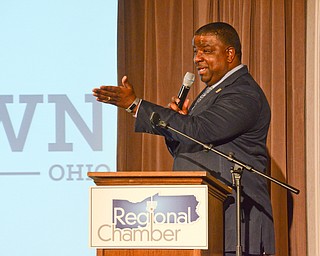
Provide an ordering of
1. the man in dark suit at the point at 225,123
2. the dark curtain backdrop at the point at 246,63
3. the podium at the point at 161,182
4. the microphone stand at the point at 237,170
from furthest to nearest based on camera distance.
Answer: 1. the dark curtain backdrop at the point at 246,63
2. the man in dark suit at the point at 225,123
3. the microphone stand at the point at 237,170
4. the podium at the point at 161,182

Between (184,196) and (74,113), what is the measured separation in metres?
2.45

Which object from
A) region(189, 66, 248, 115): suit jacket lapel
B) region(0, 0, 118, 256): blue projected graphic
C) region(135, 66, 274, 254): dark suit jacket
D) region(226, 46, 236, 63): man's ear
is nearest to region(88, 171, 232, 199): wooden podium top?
region(135, 66, 274, 254): dark suit jacket

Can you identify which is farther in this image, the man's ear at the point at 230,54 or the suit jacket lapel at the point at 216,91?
the man's ear at the point at 230,54

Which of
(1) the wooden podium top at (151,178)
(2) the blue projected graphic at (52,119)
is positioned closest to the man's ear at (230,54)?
(1) the wooden podium top at (151,178)

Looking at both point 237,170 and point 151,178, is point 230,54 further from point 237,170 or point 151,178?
point 151,178

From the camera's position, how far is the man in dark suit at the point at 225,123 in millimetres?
3602

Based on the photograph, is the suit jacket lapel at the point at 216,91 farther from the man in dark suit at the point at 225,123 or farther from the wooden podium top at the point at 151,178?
the wooden podium top at the point at 151,178

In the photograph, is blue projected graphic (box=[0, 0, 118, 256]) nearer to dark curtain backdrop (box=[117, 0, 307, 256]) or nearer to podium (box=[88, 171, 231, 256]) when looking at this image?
dark curtain backdrop (box=[117, 0, 307, 256])

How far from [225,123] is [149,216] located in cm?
85

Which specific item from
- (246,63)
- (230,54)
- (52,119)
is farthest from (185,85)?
(52,119)

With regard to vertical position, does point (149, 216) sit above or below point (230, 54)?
below

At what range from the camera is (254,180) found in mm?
3719

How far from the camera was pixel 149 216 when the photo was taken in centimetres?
292

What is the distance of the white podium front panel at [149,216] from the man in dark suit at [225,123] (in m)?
0.62
